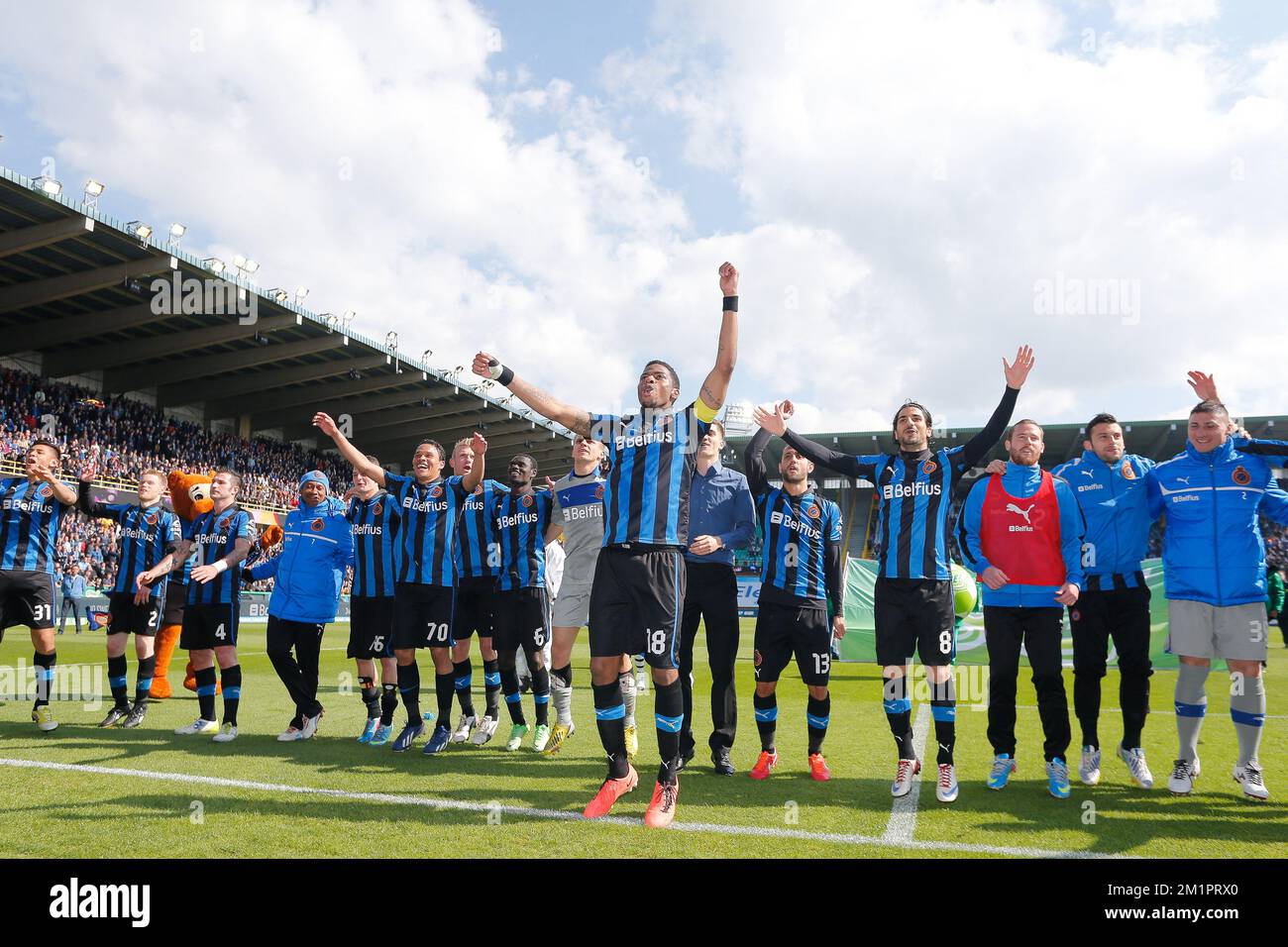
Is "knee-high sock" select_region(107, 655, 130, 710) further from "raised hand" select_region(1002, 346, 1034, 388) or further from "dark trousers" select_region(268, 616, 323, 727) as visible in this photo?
"raised hand" select_region(1002, 346, 1034, 388)

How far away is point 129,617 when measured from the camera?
7305 mm

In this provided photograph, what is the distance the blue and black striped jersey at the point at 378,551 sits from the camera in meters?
6.68

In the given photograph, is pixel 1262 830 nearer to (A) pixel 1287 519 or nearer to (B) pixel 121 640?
(A) pixel 1287 519

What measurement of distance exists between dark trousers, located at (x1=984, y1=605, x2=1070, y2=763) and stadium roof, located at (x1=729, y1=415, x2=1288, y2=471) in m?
34.0

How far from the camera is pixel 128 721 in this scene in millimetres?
6961

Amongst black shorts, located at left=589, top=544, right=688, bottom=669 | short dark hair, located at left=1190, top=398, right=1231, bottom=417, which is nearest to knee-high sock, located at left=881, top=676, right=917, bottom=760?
black shorts, located at left=589, top=544, right=688, bottom=669

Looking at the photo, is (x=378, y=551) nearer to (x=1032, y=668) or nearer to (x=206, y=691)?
(x=206, y=691)

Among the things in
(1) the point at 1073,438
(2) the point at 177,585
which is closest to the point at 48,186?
(2) the point at 177,585

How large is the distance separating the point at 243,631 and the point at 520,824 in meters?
20.3

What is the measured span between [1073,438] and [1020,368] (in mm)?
43414

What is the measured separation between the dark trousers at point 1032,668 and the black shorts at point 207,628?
18.9 ft

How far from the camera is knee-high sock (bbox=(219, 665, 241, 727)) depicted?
6.48 m
